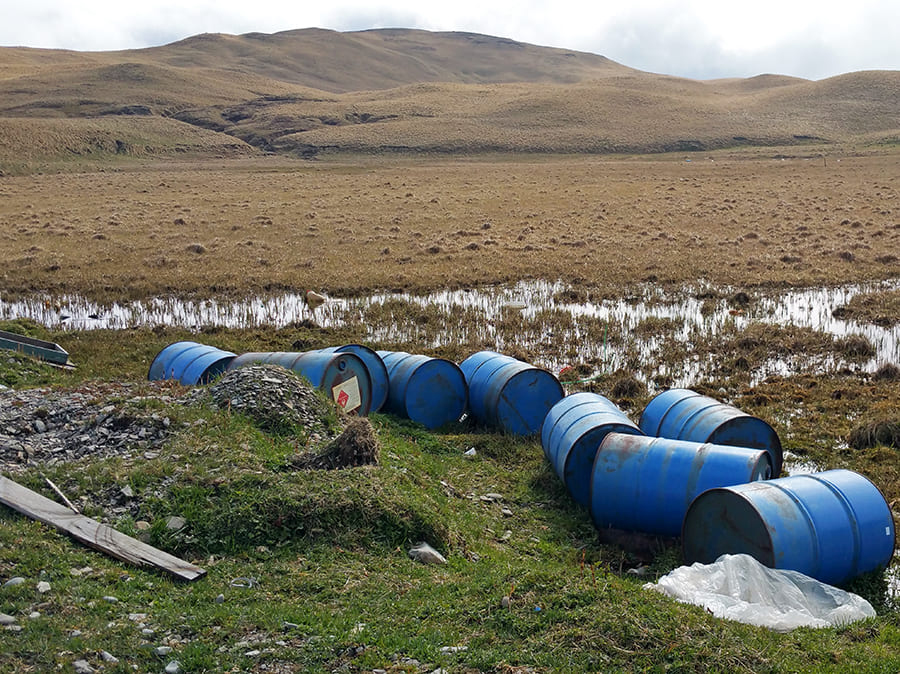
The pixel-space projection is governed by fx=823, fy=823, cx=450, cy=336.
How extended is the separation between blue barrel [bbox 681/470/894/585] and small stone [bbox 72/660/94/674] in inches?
178

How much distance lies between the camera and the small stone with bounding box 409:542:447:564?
21.4ft

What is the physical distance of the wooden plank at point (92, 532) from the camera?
6.02 meters

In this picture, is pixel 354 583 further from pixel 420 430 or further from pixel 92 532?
pixel 420 430

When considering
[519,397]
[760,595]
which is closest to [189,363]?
[519,397]

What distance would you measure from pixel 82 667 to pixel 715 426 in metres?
5.93

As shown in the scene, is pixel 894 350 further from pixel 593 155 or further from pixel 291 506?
pixel 593 155

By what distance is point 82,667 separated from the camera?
466 centimetres

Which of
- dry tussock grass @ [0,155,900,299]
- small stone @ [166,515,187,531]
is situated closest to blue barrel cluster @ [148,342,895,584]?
small stone @ [166,515,187,531]

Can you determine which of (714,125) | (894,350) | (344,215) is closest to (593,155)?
(714,125)

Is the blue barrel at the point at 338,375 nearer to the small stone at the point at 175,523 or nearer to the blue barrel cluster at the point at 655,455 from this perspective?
the blue barrel cluster at the point at 655,455

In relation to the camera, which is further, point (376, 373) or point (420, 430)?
point (376, 373)

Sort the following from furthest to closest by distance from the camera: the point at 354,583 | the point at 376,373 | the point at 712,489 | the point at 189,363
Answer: the point at 189,363, the point at 376,373, the point at 712,489, the point at 354,583

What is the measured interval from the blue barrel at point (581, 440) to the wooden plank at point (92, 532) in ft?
12.4

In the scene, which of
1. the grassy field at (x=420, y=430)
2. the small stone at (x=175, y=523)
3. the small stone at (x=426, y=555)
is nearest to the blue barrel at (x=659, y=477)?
the grassy field at (x=420, y=430)
